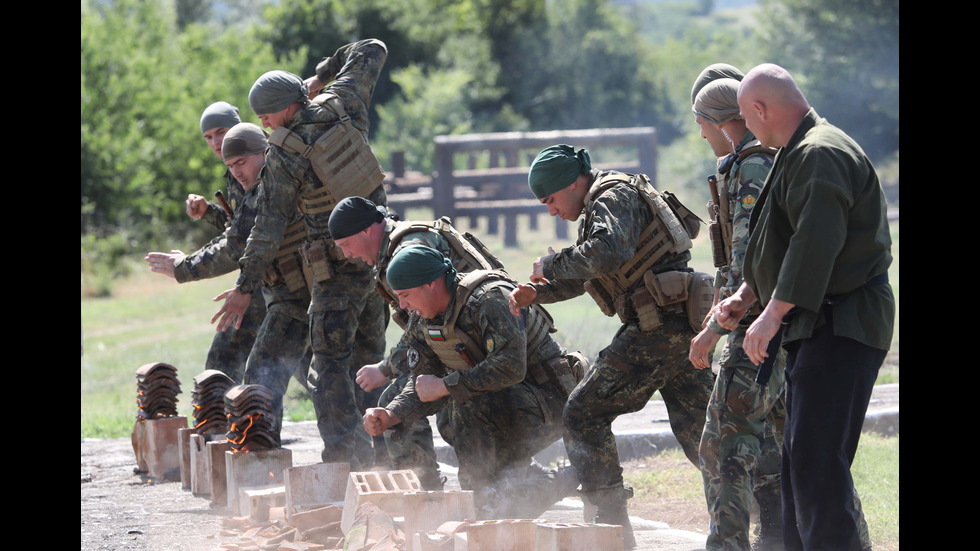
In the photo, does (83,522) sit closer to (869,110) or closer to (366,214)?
(366,214)

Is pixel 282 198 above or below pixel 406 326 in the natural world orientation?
above

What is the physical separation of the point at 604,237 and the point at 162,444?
389 centimetres

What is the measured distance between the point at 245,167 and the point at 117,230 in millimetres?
21328

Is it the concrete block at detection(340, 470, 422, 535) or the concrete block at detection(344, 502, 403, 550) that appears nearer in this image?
the concrete block at detection(344, 502, 403, 550)

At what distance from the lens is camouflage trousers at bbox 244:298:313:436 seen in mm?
6887

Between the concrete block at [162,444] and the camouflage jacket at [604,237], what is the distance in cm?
334

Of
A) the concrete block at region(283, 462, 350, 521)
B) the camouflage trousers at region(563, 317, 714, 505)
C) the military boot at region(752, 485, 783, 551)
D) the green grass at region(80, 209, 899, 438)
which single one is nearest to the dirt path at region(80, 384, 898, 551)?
the concrete block at region(283, 462, 350, 521)

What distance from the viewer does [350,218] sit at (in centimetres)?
579

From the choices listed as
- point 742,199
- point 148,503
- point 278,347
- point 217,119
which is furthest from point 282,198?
point 742,199

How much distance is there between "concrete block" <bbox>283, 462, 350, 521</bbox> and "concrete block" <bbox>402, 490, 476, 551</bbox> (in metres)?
0.98

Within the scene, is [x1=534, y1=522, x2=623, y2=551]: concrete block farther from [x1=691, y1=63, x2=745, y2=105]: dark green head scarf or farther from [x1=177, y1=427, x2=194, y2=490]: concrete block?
[x1=177, y1=427, x2=194, y2=490]: concrete block

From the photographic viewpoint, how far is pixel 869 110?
34375 mm

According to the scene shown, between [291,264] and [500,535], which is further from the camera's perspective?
[291,264]

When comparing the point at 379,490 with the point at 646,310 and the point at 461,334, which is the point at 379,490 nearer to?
the point at 461,334
